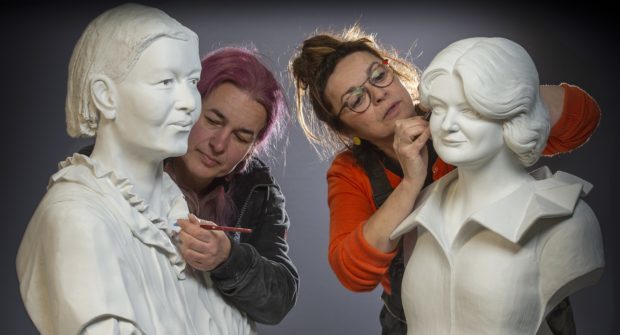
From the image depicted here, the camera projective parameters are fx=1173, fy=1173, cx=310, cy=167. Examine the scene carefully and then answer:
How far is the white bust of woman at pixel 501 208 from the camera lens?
7.81ft

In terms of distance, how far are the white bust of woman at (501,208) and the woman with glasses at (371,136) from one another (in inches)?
7.1

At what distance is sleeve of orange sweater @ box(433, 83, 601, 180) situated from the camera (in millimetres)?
2834

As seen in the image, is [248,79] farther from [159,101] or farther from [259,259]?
[159,101]

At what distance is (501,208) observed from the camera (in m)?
2.43

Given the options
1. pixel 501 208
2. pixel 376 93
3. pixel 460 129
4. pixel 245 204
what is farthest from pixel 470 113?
pixel 245 204

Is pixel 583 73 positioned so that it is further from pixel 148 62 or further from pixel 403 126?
pixel 148 62

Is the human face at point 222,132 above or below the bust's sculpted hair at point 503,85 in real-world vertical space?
below

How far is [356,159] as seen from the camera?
2.99 metres

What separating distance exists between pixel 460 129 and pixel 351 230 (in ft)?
1.70

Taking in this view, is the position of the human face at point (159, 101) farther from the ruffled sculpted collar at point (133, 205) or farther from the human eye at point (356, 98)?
the human eye at point (356, 98)

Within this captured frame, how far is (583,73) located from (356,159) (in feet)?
3.03

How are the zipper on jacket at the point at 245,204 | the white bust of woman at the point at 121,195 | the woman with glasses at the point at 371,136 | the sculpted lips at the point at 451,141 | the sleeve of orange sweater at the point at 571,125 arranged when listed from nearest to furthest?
the white bust of woman at the point at 121,195, the sculpted lips at the point at 451,141, the woman with glasses at the point at 371,136, the sleeve of orange sweater at the point at 571,125, the zipper on jacket at the point at 245,204

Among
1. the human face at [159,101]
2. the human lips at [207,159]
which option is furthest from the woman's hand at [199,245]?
the human lips at [207,159]

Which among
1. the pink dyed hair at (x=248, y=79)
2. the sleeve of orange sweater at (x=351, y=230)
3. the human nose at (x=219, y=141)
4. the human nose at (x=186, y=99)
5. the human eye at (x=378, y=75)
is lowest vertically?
the sleeve of orange sweater at (x=351, y=230)
